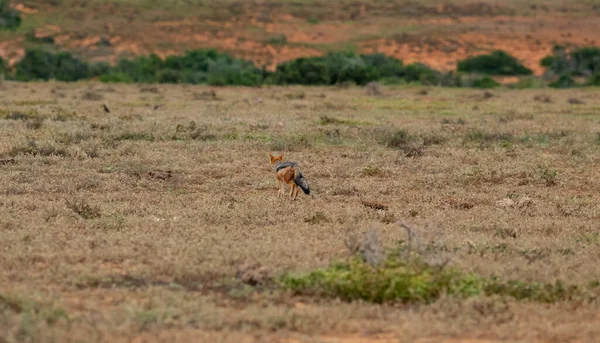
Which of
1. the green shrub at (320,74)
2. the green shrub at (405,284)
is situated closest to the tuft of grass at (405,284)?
the green shrub at (405,284)

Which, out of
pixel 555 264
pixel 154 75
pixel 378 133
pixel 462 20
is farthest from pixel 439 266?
pixel 462 20

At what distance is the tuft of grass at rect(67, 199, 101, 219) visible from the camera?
8.95 m

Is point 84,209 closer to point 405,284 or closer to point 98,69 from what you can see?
point 405,284

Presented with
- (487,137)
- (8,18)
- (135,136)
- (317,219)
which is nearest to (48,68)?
(8,18)

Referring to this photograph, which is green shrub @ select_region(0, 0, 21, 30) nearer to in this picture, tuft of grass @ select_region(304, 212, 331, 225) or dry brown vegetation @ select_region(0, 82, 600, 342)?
dry brown vegetation @ select_region(0, 82, 600, 342)

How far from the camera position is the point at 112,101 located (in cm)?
2311

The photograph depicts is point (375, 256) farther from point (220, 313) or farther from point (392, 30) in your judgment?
point (392, 30)

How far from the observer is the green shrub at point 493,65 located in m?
42.6

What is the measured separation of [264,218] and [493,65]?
34979mm

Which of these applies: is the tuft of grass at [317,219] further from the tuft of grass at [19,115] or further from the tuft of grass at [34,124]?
the tuft of grass at [19,115]

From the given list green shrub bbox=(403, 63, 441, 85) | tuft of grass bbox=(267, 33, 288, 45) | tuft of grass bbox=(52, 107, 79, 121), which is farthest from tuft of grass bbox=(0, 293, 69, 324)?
tuft of grass bbox=(267, 33, 288, 45)

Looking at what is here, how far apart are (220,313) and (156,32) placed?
4607 centimetres

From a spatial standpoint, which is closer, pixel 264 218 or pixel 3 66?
pixel 264 218

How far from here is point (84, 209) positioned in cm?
904
